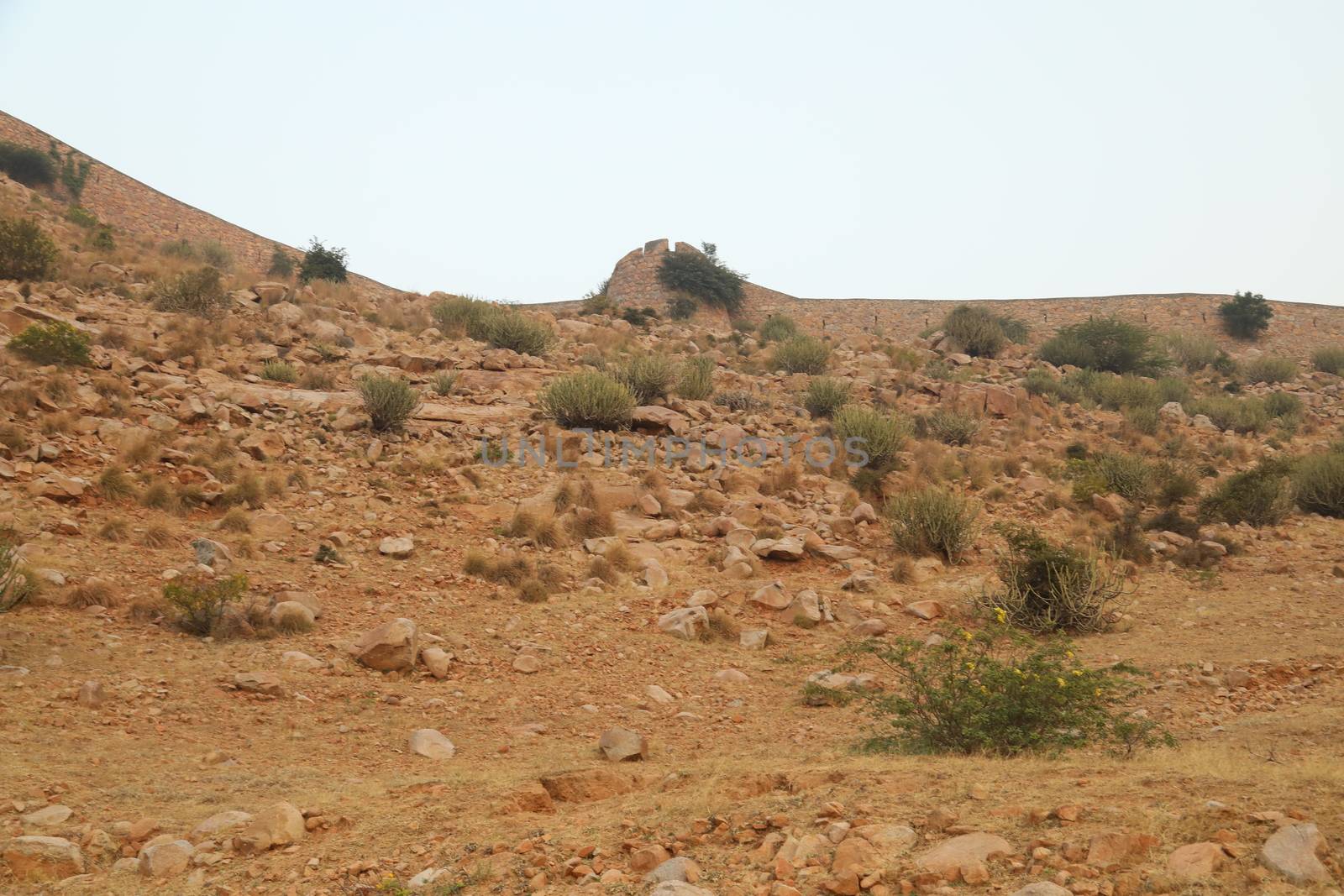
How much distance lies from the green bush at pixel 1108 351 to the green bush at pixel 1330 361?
537 centimetres

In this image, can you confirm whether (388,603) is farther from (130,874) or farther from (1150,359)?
(1150,359)

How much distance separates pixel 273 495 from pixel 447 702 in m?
4.10

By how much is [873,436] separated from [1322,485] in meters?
5.87

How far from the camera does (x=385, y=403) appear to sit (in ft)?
38.2

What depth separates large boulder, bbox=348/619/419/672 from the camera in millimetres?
6641

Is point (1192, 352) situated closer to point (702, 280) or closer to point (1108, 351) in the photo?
point (1108, 351)

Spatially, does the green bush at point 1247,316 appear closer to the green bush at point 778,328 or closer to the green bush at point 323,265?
the green bush at point 778,328

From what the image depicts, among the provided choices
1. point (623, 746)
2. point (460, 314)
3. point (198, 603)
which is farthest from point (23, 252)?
point (623, 746)

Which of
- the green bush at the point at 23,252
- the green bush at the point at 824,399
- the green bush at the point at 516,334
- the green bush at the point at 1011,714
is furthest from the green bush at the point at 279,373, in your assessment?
the green bush at the point at 1011,714

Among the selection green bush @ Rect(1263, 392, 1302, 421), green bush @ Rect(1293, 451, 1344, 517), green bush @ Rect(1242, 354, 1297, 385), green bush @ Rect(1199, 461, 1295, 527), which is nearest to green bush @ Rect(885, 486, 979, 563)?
green bush @ Rect(1199, 461, 1295, 527)

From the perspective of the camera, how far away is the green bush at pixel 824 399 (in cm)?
1565

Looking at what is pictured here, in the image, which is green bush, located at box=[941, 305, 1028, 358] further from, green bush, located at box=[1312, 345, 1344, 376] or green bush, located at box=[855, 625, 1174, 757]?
green bush, located at box=[855, 625, 1174, 757]

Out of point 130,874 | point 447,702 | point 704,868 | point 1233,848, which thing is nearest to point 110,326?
point 447,702

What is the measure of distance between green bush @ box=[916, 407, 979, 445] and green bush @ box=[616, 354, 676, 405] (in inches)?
168
